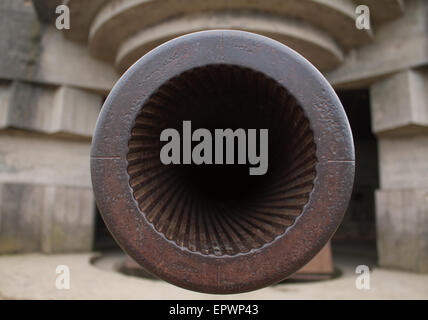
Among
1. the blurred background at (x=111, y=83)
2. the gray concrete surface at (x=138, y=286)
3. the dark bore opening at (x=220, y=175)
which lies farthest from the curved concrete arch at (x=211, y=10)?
the dark bore opening at (x=220, y=175)

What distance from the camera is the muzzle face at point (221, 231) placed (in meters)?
1.13

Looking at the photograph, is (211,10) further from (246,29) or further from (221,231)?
(221,231)

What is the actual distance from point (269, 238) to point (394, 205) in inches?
189

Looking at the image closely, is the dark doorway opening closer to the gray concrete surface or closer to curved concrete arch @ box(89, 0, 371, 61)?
the gray concrete surface

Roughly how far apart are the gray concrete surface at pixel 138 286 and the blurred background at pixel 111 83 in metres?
0.06

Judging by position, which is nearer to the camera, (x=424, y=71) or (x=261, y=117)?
(x=261, y=117)

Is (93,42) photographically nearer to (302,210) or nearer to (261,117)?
(261,117)

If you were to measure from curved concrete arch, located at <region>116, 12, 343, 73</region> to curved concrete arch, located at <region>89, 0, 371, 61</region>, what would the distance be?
0.26 feet

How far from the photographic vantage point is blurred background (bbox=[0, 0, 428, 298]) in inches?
180

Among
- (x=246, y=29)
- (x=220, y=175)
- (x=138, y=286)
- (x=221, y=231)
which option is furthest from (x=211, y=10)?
(x=221, y=231)

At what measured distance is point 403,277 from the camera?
4598 millimetres

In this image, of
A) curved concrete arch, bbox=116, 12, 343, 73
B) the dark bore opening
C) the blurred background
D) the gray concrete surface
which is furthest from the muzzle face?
curved concrete arch, bbox=116, 12, 343, 73

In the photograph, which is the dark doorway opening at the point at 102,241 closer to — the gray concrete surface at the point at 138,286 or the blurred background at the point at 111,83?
the blurred background at the point at 111,83

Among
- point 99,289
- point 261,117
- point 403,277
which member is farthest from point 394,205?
point 261,117
